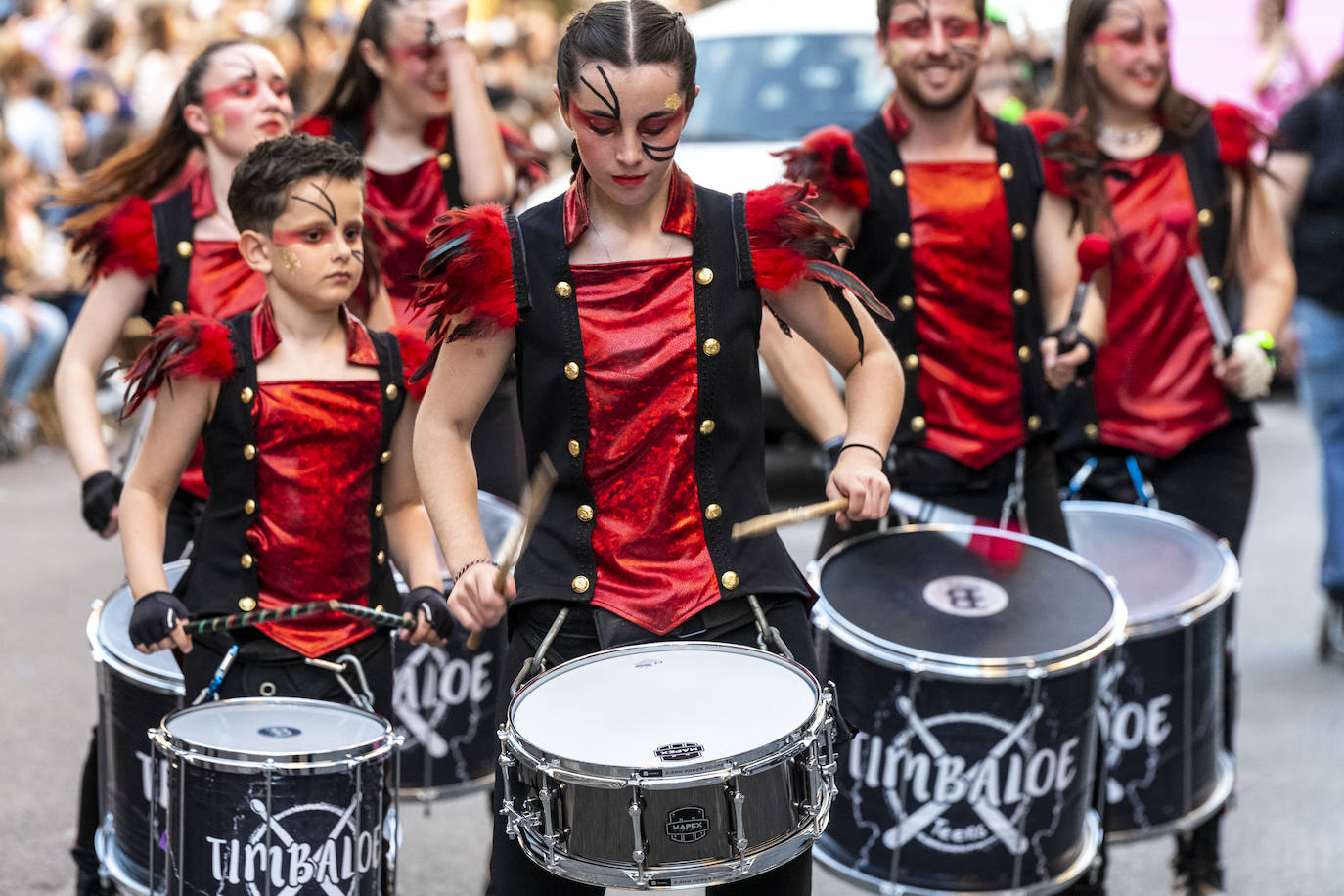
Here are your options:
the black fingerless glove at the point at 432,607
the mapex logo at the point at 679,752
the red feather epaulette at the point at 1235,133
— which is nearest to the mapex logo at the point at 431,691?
the black fingerless glove at the point at 432,607

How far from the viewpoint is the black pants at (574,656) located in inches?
107

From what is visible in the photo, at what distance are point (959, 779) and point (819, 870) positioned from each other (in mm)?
1379

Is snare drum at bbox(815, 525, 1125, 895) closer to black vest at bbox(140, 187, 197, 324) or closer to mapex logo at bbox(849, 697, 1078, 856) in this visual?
mapex logo at bbox(849, 697, 1078, 856)

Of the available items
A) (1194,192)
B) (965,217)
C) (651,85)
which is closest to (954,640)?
(965,217)

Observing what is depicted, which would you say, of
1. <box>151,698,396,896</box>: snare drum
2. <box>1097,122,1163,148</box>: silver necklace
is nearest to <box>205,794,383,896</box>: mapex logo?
<box>151,698,396,896</box>: snare drum

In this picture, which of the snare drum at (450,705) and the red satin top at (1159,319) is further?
the red satin top at (1159,319)

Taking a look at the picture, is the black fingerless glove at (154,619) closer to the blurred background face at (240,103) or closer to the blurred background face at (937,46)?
the blurred background face at (240,103)

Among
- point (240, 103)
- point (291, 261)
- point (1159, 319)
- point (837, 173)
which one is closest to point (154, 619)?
point (291, 261)

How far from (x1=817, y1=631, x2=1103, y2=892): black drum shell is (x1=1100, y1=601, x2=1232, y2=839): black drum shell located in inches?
15.5

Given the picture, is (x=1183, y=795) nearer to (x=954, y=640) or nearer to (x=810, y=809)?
(x=954, y=640)

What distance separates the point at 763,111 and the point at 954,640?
556 centimetres

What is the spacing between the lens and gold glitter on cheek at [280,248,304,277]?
133 inches

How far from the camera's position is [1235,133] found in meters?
4.41

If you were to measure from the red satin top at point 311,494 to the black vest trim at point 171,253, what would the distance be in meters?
0.67
